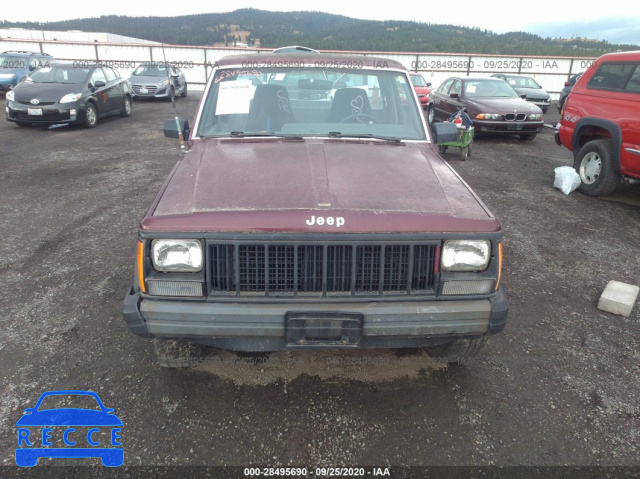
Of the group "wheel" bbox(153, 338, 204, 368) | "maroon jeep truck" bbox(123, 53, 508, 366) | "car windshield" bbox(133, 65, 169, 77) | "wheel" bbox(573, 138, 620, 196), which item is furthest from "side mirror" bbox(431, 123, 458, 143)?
"car windshield" bbox(133, 65, 169, 77)

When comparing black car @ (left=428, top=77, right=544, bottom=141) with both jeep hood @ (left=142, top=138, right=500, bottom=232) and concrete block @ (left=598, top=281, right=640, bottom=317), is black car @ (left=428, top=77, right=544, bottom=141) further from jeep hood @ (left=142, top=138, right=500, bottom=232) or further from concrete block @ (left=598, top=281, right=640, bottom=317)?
jeep hood @ (left=142, top=138, right=500, bottom=232)

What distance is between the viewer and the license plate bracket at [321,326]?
2.31 m

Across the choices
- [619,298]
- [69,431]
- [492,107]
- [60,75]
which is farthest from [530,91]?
[69,431]

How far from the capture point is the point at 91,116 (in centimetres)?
1194

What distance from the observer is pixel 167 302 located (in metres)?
2.36

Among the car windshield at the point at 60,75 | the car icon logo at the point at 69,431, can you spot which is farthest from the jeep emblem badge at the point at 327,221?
the car windshield at the point at 60,75

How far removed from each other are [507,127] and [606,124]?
4.61m

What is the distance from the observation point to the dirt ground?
245 centimetres

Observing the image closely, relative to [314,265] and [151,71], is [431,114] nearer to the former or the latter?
[151,71]

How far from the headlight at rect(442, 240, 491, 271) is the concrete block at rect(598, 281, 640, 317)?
213 centimetres

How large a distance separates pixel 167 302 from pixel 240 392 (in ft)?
2.71

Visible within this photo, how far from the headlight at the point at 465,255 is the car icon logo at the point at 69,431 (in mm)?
2001

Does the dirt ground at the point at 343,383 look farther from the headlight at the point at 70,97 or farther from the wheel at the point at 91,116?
the wheel at the point at 91,116

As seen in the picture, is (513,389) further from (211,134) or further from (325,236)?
(211,134)
